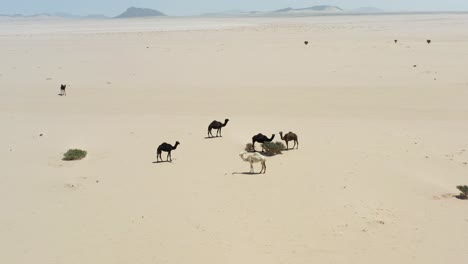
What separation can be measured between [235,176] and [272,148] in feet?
7.16

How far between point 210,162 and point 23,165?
17.1ft

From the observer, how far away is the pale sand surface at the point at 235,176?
929cm

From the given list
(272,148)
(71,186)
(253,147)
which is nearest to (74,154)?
(71,186)

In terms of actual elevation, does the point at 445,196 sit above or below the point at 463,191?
below

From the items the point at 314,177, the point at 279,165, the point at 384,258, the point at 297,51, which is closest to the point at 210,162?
the point at 279,165

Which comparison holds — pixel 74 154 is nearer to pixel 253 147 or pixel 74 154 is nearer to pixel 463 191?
→ pixel 253 147

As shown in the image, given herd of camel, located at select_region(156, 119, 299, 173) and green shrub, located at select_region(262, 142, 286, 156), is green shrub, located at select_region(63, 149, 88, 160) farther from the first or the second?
green shrub, located at select_region(262, 142, 286, 156)

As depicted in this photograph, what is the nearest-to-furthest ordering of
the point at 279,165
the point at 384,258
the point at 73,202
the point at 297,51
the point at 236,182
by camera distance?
the point at 384,258
the point at 73,202
the point at 236,182
the point at 279,165
the point at 297,51

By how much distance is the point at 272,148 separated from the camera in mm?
14844

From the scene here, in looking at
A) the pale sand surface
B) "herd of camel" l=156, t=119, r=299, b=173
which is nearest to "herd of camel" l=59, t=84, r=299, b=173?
"herd of camel" l=156, t=119, r=299, b=173

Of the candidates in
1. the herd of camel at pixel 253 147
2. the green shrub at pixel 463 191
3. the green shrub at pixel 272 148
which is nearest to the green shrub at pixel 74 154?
the herd of camel at pixel 253 147

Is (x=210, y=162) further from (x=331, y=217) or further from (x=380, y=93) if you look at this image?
(x=380, y=93)

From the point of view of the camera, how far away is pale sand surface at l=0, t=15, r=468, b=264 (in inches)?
366

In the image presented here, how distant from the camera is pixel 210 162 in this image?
14469 millimetres
